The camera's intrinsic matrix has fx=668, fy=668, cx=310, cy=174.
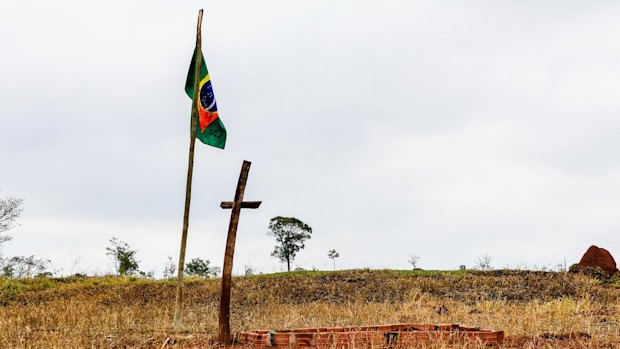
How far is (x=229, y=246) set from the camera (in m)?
8.53

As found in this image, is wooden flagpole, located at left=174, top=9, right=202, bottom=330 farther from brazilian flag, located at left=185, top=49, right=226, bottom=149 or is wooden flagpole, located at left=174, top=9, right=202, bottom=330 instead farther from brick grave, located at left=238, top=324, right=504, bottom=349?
brick grave, located at left=238, top=324, right=504, bottom=349

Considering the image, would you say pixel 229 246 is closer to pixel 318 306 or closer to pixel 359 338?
pixel 359 338

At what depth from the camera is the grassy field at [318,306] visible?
9.28m

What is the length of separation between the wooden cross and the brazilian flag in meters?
3.07

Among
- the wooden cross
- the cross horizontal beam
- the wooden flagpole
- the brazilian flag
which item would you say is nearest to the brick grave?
the wooden cross

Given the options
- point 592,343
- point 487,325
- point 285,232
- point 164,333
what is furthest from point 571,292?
point 285,232

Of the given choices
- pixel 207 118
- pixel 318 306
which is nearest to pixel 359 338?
pixel 207 118

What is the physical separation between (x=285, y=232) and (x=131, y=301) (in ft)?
111

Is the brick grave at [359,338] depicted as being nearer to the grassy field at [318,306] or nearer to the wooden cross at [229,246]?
the wooden cross at [229,246]

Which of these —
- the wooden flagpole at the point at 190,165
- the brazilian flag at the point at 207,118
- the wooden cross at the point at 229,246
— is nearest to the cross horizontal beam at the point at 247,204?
the wooden cross at the point at 229,246

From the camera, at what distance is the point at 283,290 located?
66.0 feet

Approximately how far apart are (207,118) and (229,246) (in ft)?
12.3

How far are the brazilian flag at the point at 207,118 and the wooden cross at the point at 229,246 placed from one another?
307 cm

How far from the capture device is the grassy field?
365 inches
